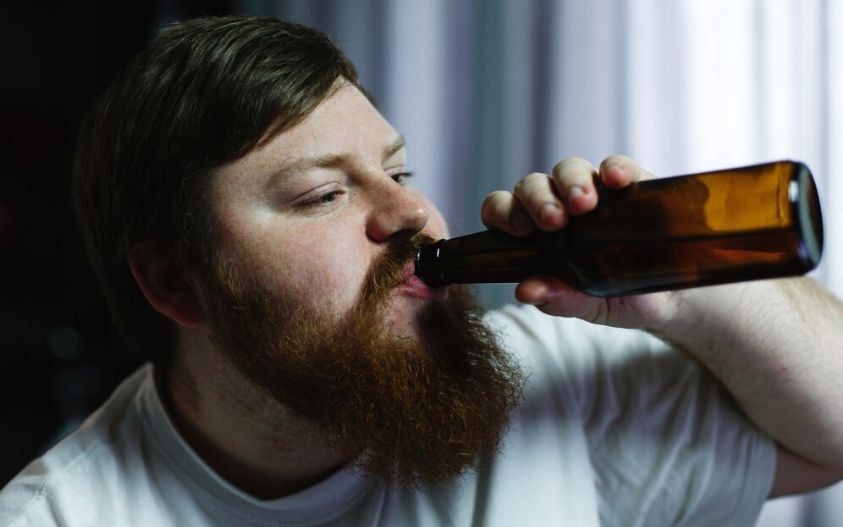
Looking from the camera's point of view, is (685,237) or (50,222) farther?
(50,222)

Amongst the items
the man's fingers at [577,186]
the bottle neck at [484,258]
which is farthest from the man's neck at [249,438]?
the man's fingers at [577,186]

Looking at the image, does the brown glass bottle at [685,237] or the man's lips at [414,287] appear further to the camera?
the man's lips at [414,287]

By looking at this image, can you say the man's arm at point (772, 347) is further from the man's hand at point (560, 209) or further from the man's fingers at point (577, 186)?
the man's fingers at point (577, 186)

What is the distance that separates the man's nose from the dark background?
1.65m

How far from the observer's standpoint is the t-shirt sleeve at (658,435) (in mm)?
1021

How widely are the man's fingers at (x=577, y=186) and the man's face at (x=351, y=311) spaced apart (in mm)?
238

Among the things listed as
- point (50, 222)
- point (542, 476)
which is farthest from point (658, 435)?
point (50, 222)

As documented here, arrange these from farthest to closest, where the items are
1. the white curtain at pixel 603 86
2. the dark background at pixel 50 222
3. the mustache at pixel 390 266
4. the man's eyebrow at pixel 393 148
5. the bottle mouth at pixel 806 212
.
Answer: the dark background at pixel 50 222, the white curtain at pixel 603 86, the man's eyebrow at pixel 393 148, the mustache at pixel 390 266, the bottle mouth at pixel 806 212

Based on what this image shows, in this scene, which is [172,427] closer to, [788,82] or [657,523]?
[657,523]

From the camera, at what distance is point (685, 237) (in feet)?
2.51

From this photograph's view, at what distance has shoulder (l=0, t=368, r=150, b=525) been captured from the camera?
1013 mm

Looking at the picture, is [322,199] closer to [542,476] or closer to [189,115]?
[189,115]

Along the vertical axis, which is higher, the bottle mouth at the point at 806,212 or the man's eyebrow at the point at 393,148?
the man's eyebrow at the point at 393,148

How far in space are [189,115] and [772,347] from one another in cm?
85
